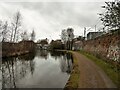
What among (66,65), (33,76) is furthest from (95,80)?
(66,65)

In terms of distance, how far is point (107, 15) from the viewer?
57.9 ft

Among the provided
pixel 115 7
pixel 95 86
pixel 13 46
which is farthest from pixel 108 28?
pixel 13 46

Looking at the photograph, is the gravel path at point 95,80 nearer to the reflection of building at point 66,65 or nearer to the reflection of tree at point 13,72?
the reflection of tree at point 13,72

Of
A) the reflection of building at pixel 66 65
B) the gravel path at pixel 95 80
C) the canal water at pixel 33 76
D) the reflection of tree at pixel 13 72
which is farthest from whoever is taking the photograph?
the reflection of building at pixel 66 65

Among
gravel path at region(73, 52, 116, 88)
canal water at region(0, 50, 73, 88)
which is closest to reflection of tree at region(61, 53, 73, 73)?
canal water at region(0, 50, 73, 88)

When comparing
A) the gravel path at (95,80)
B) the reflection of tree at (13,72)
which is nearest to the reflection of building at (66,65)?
the reflection of tree at (13,72)

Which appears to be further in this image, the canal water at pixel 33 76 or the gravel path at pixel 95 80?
the canal water at pixel 33 76

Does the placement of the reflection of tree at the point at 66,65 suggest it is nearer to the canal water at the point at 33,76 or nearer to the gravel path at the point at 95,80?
the canal water at the point at 33,76

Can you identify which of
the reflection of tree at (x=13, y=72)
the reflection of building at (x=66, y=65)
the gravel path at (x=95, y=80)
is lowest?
the reflection of building at (x=66, y=65)

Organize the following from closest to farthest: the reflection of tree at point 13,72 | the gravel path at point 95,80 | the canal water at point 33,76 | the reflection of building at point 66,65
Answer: the gravel path at point 95,80 < the canal water at point 33,76 < the reflection of tree at point 13,72 < the reflection of building at point 66,65

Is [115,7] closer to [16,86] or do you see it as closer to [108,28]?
[108,28]

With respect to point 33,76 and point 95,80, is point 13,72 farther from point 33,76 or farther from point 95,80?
point 95,80

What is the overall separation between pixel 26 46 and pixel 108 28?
48889mm

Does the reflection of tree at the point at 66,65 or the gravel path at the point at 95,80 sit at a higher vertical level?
the gravel path at the point at 95,80
